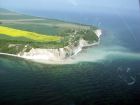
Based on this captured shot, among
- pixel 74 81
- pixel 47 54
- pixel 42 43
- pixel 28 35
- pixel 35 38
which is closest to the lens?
pixel 74 81

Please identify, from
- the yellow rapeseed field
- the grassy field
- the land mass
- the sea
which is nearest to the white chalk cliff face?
the land mass

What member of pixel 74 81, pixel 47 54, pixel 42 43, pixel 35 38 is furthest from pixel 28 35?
pixel 74 81

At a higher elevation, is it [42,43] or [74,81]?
[42,43]

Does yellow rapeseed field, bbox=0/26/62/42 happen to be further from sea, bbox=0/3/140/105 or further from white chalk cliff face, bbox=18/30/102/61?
white chalk cliff face, bbox=18/30/102/61

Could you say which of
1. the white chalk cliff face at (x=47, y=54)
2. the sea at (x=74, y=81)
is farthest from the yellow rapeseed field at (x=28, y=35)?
the white chalk cliff face at (x=47, y=54)

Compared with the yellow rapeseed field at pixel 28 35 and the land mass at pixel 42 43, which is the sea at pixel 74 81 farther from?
the yellow rapeseed field at pixel 28 35

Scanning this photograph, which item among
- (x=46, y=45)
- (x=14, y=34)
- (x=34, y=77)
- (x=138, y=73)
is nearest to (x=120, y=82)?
(x=138, y=73)

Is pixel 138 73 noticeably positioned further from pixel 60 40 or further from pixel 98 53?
pixel 60 40

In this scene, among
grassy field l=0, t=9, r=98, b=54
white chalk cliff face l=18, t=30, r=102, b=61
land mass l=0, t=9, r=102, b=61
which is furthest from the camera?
grassy field l=0, t=9, r=98, b=54

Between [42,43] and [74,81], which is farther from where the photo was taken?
[42,43]

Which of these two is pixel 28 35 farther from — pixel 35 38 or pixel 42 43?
pixel 42 43

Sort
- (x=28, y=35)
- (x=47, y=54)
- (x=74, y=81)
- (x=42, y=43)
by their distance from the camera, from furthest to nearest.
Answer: (x=28, y=35) < (x=42, y=43) < (x=47, y=54) < (x=74, y=81)
